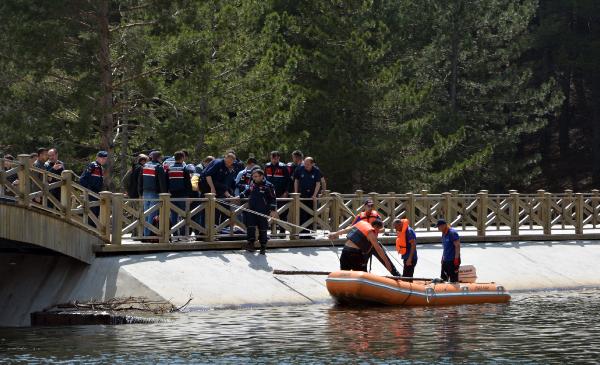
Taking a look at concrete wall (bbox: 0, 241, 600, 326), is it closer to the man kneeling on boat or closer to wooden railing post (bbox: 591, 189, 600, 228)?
the man kneeling on boat

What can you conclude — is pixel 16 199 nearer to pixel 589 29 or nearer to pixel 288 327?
pixel 288 327

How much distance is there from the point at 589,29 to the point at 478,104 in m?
12.9

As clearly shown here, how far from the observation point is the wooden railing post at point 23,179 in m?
24.1

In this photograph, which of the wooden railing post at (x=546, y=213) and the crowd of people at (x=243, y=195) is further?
the wooden railing post at (x=546, y=213)

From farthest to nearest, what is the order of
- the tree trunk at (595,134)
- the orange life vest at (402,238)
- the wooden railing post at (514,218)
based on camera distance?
the tree trunk at (595,134)
the wooden railing post at (514,218)
the orange life vest at (402,238)

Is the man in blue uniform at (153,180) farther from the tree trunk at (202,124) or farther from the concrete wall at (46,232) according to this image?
the tree trunk at (202,124)

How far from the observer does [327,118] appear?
4903 cm

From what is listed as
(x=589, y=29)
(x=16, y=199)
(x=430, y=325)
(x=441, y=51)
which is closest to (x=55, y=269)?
(x=16, y=199)

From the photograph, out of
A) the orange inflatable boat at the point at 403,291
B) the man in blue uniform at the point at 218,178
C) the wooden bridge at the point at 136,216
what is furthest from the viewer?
the man in blue uniform at the point at 218,178

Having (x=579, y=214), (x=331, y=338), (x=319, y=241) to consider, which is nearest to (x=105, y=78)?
(x=319, y=241)

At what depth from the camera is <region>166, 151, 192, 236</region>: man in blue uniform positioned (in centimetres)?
2720

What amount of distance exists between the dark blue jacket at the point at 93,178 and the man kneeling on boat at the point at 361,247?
17.8 ft

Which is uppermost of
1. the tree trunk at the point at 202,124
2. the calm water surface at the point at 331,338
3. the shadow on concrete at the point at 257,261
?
the tree trunk at the point at 202,124

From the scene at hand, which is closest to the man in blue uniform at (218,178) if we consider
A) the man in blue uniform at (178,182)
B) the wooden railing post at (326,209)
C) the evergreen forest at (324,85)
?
the man in blue uniform at (178,182)
